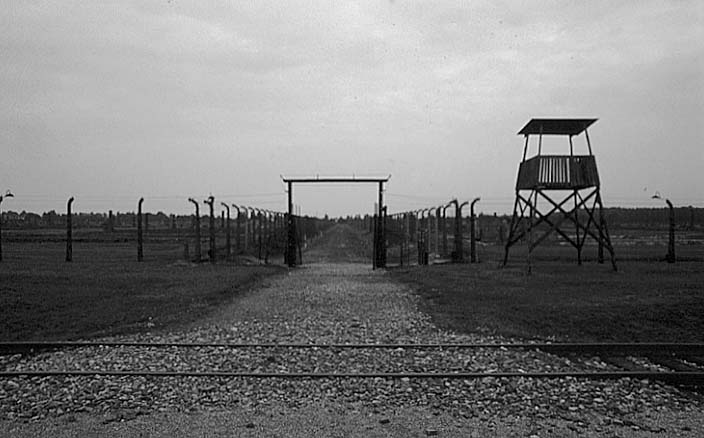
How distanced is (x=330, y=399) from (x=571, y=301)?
8.83 meters

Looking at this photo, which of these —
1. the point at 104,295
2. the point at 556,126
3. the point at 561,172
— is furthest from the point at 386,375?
the point at 556,126

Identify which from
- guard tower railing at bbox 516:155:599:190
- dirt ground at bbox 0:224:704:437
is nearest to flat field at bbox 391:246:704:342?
dirt ground at bbox 0:224:704:437

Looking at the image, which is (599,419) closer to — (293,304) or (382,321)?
(382,321)

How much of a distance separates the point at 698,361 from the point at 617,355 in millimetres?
1069

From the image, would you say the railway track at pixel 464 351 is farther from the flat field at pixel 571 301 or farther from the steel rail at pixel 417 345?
the flat field at pixel 571 301

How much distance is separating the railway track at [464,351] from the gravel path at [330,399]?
15 cm

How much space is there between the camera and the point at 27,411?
7.00 metres

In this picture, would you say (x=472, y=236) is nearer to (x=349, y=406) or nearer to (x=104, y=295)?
(x=104, y=295)

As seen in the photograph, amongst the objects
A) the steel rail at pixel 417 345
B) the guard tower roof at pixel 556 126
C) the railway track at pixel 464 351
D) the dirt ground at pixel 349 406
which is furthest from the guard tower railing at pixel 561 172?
the dirt ground at pixel 349 406

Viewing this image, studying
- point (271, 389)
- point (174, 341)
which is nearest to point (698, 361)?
point (271, 389)

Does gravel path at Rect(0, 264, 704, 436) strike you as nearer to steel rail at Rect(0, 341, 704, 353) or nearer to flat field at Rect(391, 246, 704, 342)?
steel rail at Rect(0, 341, 704, 353)

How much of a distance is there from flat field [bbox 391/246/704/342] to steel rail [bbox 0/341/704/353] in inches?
31.7

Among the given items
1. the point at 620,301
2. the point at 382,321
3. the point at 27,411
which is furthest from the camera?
the point at 620,301

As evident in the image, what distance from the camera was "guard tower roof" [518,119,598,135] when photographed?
22109 millimetres
